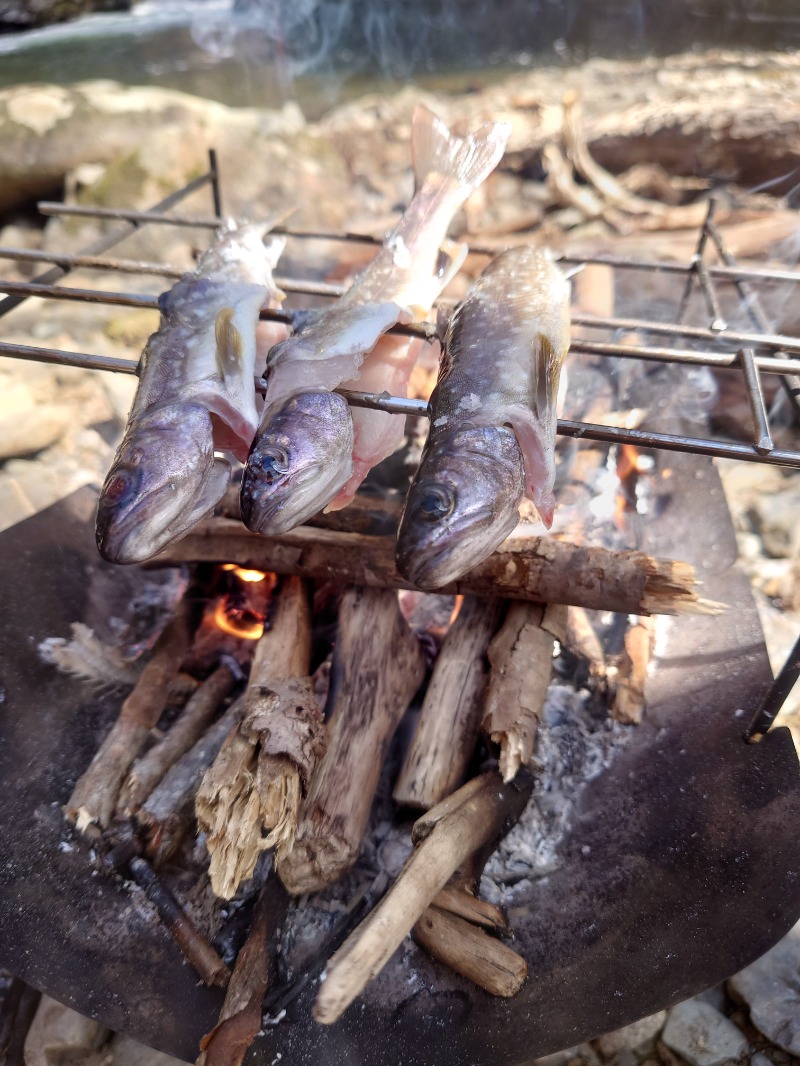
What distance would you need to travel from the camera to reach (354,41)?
16.2m

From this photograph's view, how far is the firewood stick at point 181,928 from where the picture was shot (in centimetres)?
214

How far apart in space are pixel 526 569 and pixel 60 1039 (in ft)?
7.29

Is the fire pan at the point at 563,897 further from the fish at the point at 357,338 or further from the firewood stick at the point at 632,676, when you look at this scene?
the fish at the point at 357,338

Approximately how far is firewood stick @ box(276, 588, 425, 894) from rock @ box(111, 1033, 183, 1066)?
2.53 ft

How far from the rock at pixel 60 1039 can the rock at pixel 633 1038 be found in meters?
1.69

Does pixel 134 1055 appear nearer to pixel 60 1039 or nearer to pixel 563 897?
pixel 60 1039

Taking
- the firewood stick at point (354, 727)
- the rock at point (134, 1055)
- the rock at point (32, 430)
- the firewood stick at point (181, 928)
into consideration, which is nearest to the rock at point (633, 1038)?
the firewood stick at point (354, 727)

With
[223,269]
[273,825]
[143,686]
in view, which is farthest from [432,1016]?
[223,269]

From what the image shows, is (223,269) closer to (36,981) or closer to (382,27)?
(36,981)

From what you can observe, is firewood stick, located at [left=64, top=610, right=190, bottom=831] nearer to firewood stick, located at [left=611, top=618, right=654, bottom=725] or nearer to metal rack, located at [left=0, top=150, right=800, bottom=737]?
metal rack, located at [left=0, top=150, right=800, bottom=737]

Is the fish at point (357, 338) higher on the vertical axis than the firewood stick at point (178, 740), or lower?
higher

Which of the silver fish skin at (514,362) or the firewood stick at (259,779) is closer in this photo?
the firewood stick at (259,779)

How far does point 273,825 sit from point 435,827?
18.9 inches

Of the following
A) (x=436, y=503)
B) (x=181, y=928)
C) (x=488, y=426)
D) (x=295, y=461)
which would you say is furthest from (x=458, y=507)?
(x=181, y=928)
